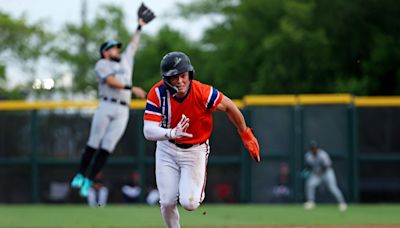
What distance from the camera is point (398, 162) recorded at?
28281 millimetres

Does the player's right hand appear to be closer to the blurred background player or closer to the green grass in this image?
the green grass

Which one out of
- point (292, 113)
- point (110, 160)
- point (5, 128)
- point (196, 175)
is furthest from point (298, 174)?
point (196, 175)

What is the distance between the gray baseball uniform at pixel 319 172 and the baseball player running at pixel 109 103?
11.7 m

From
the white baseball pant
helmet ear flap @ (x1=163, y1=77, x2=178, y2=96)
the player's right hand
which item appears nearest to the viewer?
the player's right hand

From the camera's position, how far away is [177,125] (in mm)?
10234

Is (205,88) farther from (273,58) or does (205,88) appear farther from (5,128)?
(273,58)

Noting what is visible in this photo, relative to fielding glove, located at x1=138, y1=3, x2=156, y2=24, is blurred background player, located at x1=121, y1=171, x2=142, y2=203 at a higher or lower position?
lower

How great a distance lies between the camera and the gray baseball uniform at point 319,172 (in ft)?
86.6

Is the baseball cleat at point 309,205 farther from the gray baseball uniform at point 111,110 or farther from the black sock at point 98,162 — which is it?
the black sock at point 98,162

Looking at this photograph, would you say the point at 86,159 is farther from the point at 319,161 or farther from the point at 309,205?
the point at 319,161

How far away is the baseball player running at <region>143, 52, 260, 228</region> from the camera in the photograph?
33.9ft

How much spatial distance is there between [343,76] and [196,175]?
31112mm

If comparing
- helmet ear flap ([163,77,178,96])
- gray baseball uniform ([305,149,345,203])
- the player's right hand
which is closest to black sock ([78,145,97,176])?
helmet ear flap ([163,77,178,96])

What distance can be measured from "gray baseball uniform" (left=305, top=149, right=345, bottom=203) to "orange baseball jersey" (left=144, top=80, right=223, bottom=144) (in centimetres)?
1588
